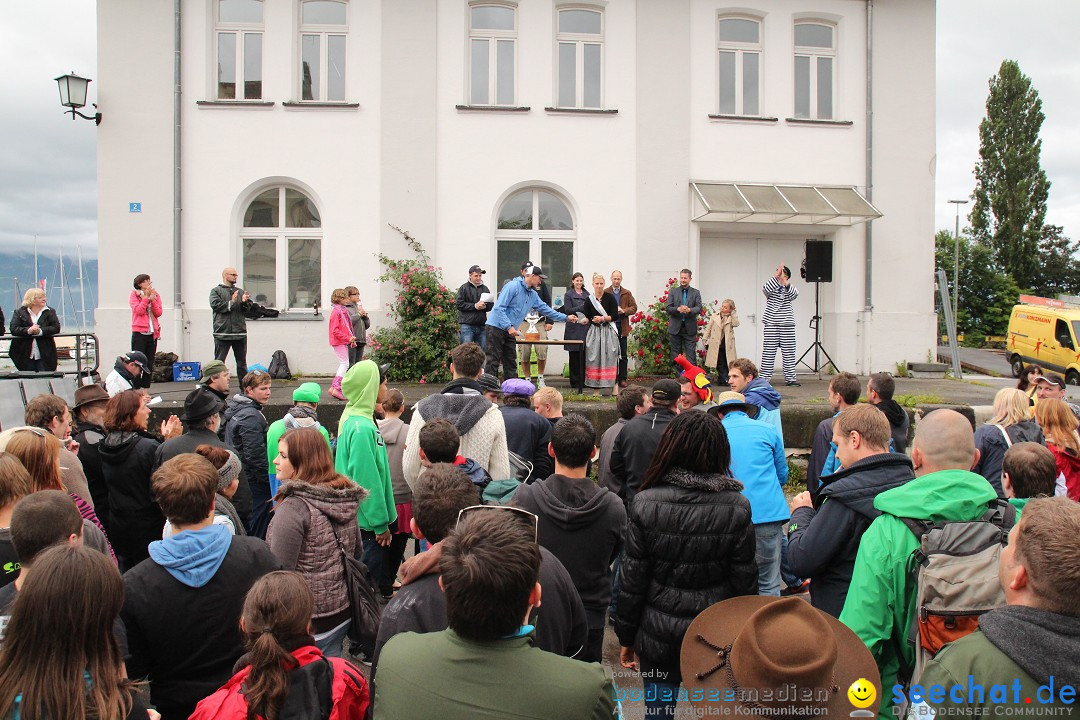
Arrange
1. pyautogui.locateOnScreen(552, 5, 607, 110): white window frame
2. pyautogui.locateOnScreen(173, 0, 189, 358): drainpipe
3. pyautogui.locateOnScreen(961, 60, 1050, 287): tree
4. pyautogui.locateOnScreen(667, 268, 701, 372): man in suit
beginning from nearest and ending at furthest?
1. pyautogui.locateOnScreen(667, 268, 701, 372): man in suit
2. pyautogui.locateOnScreen(173, 0, 189, 358): drainpipe
3. pyautogui.locateOnScreen(552, 5, 607, 110): white window frame
4. pyautogui.locateOnScreen(961, 60, 1050, 287): tree

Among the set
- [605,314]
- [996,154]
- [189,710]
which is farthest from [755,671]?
[996,154]

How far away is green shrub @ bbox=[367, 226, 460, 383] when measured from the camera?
13.6 meters

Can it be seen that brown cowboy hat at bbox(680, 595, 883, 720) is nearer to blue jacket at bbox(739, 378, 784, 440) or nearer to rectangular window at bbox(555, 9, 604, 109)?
blue jacket at bbox(739, 378, 784, 440)

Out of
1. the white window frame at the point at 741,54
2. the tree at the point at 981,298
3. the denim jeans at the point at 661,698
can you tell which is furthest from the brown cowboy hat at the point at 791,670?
the tree at the point at 981,298

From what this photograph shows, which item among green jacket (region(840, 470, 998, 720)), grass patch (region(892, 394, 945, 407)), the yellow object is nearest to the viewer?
green jacket (region(840, 470, 998, 720))

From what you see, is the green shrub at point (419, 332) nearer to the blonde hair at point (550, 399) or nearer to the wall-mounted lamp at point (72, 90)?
the wall-mounted lamp at point (72, 90)

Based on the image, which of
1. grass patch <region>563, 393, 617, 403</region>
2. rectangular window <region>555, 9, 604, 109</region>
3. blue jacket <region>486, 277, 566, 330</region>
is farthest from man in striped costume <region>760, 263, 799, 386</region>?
rectangular window <region>555, 9, 604, 109</region>

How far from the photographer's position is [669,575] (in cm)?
341

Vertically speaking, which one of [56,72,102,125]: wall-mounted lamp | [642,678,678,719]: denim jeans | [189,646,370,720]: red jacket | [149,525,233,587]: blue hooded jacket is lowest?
[642,678,678,719]: denim jeans

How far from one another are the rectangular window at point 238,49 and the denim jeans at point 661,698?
1375 centimetres

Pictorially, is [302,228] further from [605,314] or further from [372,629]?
[372,629]

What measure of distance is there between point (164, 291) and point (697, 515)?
42.5ft

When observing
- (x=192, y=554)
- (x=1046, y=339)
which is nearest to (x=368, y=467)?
(x=192, y=554)

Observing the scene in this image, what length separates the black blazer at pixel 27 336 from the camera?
1073cm
